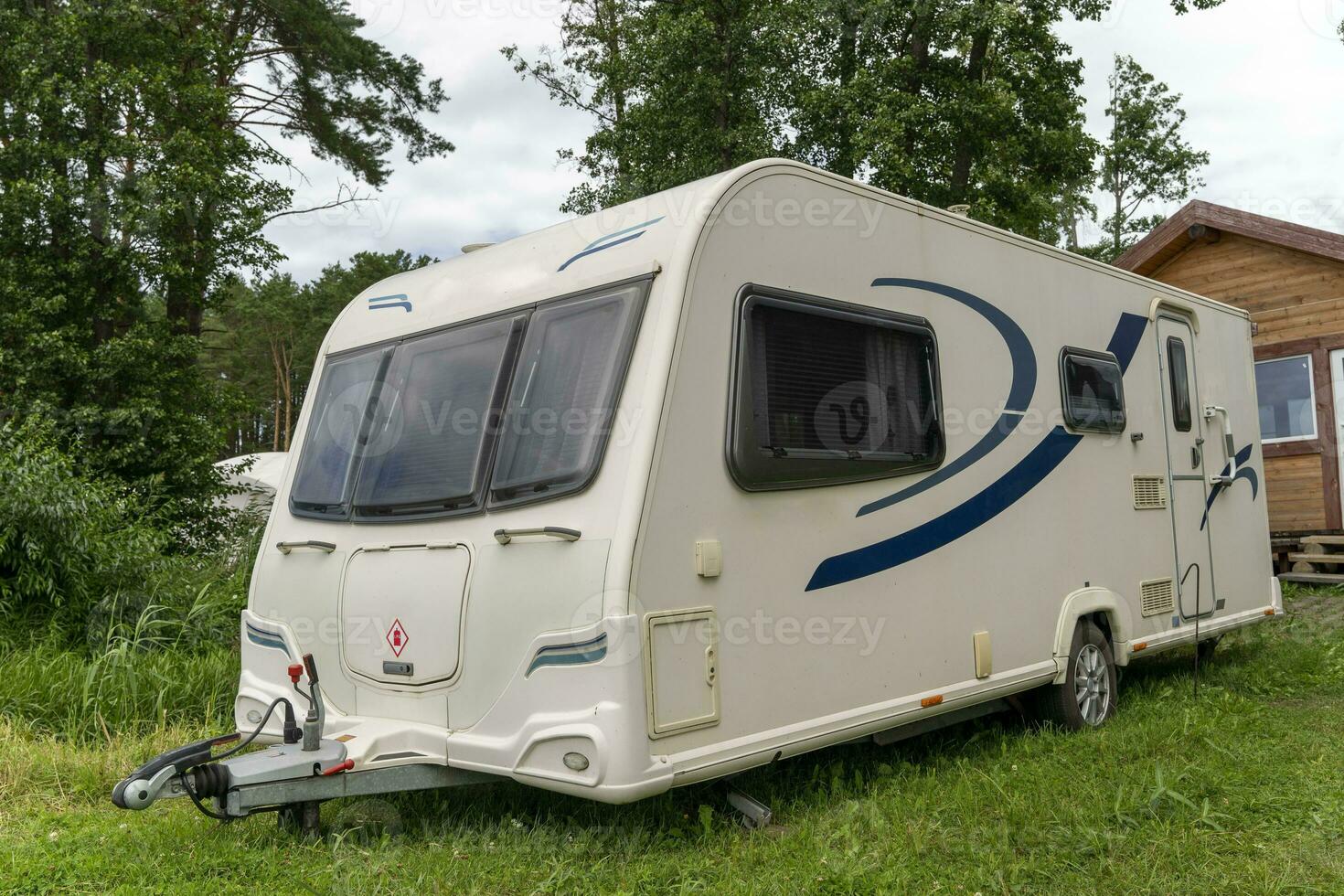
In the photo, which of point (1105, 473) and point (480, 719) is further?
point (1105, 473)

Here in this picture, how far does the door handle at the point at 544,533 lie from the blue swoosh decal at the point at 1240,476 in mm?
5399

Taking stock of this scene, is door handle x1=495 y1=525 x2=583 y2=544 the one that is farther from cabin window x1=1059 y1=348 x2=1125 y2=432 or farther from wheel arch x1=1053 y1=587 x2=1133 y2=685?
cabin window x1=1059 y1=348 x2=1125 y2=432

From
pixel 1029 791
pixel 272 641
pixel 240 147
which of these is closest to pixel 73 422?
pixel 240 147

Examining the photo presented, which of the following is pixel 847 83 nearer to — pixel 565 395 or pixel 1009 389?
pixel 1009 389

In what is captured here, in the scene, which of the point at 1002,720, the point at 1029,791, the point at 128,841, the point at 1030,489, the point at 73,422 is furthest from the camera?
the point at 73,422

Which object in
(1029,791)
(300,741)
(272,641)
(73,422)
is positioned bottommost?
(1029,791)

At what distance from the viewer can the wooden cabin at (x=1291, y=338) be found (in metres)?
13.0

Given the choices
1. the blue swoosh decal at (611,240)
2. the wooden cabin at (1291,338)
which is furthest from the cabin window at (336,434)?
the wooden cabin at (1291,338)

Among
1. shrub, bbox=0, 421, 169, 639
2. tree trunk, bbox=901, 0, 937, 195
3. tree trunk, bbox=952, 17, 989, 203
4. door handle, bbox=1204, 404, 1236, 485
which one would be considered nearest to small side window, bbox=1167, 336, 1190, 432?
door handle, bbox=1204, 404, 1236, 485

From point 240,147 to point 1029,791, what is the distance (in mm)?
15214

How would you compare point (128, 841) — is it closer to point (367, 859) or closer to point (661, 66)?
point (367, 859)

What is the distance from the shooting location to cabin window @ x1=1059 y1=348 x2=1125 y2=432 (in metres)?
6.52

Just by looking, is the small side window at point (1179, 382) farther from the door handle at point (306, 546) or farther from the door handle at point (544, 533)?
the door handle at point (306, 546)

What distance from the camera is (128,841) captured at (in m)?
4.52
